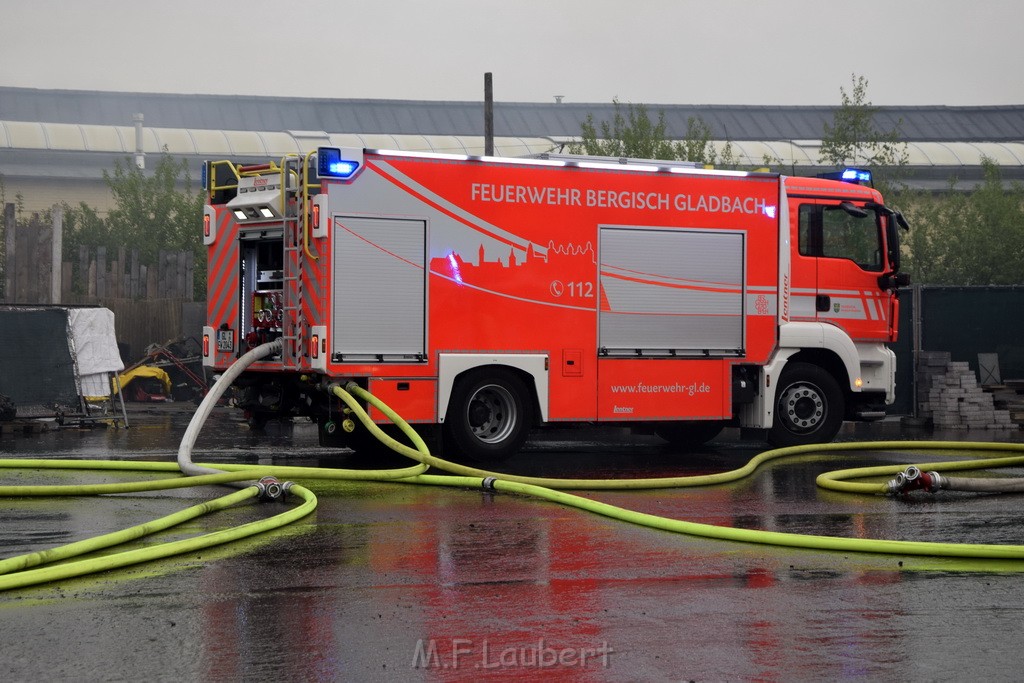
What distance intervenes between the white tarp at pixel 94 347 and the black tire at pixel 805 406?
9042 mm

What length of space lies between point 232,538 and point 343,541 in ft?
2.43

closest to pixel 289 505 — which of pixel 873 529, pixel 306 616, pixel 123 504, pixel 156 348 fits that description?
pixel 123 504

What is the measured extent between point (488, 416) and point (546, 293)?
4.60 ft

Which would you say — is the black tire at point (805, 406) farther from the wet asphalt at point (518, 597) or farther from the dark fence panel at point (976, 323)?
the dark fence panel at point (976, 323)

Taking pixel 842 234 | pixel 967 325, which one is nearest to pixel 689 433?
pixel 842 234

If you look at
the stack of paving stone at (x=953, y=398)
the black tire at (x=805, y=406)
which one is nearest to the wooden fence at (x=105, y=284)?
the black tire at (x=805, y=406)

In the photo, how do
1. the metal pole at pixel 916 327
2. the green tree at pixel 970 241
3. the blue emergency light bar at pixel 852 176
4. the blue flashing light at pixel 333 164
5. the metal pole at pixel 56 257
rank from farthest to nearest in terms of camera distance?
the green tree at pixel 970 241 < the metal pole at pixel 56 257 < the metal pole at pixel 916 327 < the blue emergency light bar at pixel 852 176 < the blue flashing light at pixel 333 164

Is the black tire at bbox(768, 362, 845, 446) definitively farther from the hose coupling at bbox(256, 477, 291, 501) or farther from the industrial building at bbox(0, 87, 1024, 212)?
the industrial building at bbox(0, 87, 1024, 212)

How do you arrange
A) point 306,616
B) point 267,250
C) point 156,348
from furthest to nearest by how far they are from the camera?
point 156,348 < point 267,250 < point 306,616

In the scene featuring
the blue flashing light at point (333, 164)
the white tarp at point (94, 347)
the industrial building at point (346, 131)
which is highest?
the industrial building at point (346, 131)

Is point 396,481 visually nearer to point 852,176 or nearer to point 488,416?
point 488,416

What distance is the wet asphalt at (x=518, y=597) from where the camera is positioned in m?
5.42

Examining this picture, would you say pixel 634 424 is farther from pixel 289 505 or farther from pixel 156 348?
pixel 156 348

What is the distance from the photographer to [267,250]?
13.2 metres
